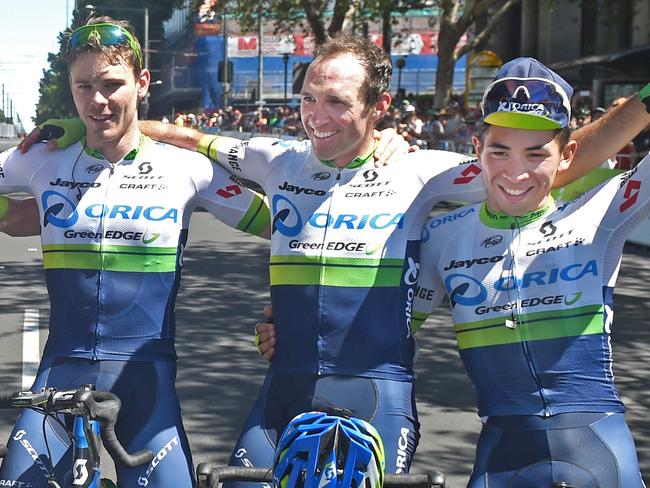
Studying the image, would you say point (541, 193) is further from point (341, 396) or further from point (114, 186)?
point (114, 186)

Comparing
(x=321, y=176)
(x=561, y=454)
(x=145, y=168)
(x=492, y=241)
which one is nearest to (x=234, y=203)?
(x=145, y=168)

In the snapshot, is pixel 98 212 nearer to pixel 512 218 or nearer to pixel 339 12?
pixel 512 218

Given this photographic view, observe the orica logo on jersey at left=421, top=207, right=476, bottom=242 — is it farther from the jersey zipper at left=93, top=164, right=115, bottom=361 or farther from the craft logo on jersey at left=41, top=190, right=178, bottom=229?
the jersey zipper at left=93, top=164, right=115, bottom=361

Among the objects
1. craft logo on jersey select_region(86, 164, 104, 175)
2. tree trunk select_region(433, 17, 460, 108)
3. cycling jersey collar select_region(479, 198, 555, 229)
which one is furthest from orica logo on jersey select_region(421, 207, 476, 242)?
tree trunk select_region(433, 17, 460, 108)

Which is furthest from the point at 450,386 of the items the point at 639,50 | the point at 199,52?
the point at 199,52

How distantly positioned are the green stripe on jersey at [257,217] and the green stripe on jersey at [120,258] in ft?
1.32

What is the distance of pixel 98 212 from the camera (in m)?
4.55

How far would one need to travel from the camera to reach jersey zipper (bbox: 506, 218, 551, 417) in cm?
377

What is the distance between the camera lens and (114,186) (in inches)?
181

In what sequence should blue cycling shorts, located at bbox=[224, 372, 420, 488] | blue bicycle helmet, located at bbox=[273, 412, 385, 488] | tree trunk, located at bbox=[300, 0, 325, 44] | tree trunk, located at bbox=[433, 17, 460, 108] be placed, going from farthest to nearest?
tree trunk, located at bbox=[300, 0, 325, 44], tree trunk, located at bbox=[433, 17, 460, 108], blue cycling shorts, located at bbox=[224, 372, 420, 488], blue bicycle helmet, located at bbox=[273, 412, 385, 488]

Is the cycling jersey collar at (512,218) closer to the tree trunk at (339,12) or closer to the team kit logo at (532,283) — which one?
the team kit logo at (532,283)

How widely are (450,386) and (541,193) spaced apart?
5.74 metres

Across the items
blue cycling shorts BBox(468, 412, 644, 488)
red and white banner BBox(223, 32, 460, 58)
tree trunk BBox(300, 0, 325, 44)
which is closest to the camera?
blue cycling shorts BBox(468, 412, 644, 488)

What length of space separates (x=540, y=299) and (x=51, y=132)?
211 centimetres
